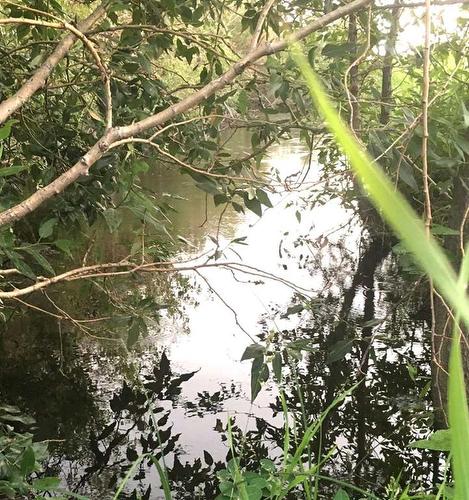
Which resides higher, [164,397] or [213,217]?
[213,217]

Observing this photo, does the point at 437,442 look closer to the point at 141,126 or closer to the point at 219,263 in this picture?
the point at 219,263

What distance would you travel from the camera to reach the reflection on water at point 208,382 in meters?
2.38

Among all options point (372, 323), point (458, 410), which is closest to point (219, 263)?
point (372, 323)

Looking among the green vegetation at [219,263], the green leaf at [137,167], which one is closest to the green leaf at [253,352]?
the green vegetation at [219,263]

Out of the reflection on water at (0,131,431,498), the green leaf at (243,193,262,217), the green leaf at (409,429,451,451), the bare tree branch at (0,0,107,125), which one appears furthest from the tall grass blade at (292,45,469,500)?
the green leaf at (243,193,262,217)

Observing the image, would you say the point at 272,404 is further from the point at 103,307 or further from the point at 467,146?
the point at 467,146

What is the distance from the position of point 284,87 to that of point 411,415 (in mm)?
1819

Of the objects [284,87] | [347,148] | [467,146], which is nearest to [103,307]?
[284,87]

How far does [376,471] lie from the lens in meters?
2.35

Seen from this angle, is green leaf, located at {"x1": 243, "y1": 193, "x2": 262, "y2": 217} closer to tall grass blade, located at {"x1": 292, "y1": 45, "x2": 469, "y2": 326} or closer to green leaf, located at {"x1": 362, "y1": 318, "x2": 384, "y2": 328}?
green leaf, located at {"x1": 362, "y1": 318, "x2": 384, "y2": 328}

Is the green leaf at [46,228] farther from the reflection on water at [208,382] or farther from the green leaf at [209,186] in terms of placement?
the reflection on water at [208,382]

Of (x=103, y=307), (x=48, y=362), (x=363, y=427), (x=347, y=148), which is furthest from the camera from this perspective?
(x=103, y=307)

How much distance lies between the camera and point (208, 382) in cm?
307

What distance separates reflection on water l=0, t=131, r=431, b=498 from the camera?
238 centimetres
